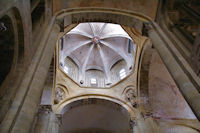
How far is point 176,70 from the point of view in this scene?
13.6ft

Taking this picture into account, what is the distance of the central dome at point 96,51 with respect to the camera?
13422 millimetres

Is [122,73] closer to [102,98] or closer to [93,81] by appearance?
[93,81]

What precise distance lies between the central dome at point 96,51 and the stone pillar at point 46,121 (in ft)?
14.8

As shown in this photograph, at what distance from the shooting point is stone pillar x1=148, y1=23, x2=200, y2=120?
10.9 feet

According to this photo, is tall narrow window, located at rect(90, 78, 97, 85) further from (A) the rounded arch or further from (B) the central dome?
(A) the rounded arch

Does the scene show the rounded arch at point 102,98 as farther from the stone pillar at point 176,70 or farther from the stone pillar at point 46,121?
the stone pillar at point 176,70

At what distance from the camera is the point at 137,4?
692 cm

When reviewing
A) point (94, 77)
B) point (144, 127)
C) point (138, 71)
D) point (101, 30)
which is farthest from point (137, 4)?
point (101, 30)

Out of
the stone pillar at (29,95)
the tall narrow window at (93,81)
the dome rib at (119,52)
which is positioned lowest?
the stone pillar at (29,95)

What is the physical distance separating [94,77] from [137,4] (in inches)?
309

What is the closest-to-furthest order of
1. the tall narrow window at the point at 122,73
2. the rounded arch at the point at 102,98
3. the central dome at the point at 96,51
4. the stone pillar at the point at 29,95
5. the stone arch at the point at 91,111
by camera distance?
the stone pillar at the point at 29,95 < the rounded arch at the point at 102,98 < the stone arch at the point at 91,111 < the tall narrow window at the point at 122,73 < the central dome at the point at 96,51

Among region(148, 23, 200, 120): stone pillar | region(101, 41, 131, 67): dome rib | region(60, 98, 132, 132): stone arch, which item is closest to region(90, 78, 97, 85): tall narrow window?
region(60, 98, 132, 132): stone arch

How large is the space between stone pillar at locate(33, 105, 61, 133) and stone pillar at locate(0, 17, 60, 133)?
14.1 feet

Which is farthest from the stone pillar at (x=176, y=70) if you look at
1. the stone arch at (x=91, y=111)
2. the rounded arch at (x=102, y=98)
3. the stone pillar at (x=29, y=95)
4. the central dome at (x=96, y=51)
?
the central dome at (x=96, y=51)
